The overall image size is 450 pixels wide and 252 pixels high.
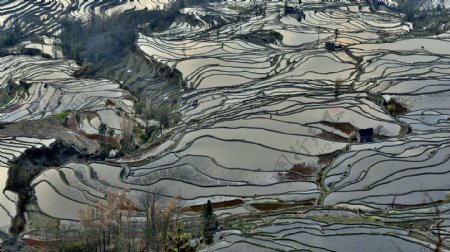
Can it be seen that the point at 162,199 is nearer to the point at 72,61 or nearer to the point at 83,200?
the point at 83,200

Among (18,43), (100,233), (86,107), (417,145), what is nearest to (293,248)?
(100,233)

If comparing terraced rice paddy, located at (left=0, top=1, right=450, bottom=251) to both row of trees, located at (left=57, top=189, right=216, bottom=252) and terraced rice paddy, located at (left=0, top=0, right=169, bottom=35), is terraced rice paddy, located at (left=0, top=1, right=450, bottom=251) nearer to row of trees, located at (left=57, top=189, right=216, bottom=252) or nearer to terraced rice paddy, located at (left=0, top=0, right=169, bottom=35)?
row of trees, located at (left=57, top=189, right=216, bottom=252)

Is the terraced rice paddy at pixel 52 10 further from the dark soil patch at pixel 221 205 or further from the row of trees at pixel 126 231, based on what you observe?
the row of trees at pixel 126 231

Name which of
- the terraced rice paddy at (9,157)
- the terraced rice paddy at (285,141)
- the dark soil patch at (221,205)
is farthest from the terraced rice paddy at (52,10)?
the dark soil patch at (221,205)

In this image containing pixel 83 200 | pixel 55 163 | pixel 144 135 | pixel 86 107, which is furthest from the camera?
pixel 86 107

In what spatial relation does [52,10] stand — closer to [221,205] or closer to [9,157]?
[9,157]

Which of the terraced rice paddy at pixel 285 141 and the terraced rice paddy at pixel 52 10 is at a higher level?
the terraced rice paddy at pixel 285 141

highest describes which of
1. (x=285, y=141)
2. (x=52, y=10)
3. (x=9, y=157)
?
(x=285, y=141)

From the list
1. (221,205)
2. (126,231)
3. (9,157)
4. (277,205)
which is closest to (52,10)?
(9,157)

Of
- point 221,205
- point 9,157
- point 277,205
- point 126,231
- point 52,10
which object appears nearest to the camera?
point 126,231
